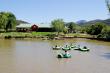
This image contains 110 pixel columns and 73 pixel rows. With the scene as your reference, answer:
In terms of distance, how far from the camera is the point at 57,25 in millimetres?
96438

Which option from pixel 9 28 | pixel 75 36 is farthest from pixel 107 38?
pixel 9 28

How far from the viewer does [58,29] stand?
95.5 m

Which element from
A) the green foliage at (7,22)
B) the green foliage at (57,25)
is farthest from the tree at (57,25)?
the green foliage at (7,22)

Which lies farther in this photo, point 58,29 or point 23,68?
point 58,29

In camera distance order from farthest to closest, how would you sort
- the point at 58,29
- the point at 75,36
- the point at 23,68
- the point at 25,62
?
the point at 58,29 → the point at 75,36 → the point at 25,62 → the point at 23,68

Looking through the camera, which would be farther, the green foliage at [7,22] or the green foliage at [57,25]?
the green foliage at [57,25]

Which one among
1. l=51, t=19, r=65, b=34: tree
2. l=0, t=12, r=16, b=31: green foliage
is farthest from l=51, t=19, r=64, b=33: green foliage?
l=0, t=12, r=16, b=31: green foliage

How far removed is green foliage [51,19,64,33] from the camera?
95.6m

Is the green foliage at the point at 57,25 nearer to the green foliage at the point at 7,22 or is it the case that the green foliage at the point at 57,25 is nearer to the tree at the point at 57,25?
the tree at the point at 57,25

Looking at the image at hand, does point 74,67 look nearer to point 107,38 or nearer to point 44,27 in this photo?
point 107,38

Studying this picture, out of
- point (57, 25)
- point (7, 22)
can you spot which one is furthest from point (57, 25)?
point (7, 22)

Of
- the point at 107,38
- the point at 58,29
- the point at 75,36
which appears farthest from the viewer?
the point at 58,29

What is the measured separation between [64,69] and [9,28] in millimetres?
73760

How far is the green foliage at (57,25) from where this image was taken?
95606 mm
